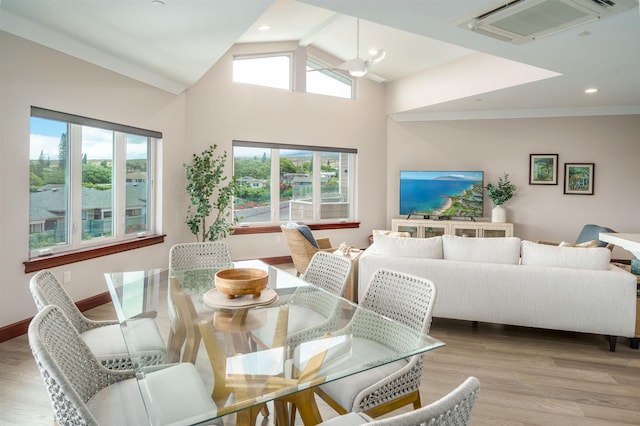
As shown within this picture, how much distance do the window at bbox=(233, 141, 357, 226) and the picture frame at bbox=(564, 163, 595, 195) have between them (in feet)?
11.8

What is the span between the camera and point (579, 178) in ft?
22.3

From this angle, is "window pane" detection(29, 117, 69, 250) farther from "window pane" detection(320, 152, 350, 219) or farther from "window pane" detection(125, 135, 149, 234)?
"window pane" detection(320, 152, 350, 219)

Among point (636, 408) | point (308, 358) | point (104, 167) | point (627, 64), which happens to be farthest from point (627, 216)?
point (104, 167)

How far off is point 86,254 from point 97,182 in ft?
2.65

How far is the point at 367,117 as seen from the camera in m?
7.37

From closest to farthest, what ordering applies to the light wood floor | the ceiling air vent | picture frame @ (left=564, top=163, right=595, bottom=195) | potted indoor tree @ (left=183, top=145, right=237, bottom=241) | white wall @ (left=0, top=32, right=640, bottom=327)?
1. the light wood floor
2. the ceiling air vent
3. white wall @ (left=0, top=32, right=640, bottom=327)
4. potted indoor tree @ (left=183, top=145, right=237, bottom=241)
5. picture frame @ (left=564, top=163, right=595, bottom=195)

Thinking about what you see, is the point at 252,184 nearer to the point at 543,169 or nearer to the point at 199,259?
the point at 199,259

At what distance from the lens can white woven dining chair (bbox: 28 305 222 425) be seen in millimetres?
1119

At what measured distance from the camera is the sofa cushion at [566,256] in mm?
3227

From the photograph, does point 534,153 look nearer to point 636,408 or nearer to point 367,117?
point 367,117

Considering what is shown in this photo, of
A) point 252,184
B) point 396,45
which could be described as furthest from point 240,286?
point 396,45

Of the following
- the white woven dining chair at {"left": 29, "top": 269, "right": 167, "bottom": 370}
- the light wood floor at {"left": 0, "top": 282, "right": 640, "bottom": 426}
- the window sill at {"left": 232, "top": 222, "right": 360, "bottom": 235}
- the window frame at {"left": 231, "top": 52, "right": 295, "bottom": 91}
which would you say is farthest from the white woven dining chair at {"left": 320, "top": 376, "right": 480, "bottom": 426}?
the window frame at {"left": 231, "top": 52, "right": 295, "bottom": 91}

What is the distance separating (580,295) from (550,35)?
2.18 m

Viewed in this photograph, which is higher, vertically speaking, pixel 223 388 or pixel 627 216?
pixel 627 216
